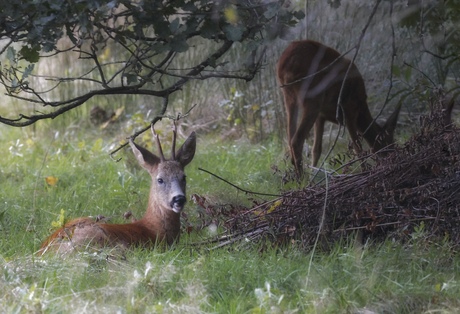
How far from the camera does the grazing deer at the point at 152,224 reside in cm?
511

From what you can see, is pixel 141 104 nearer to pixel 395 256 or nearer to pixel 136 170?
pixel 136 170

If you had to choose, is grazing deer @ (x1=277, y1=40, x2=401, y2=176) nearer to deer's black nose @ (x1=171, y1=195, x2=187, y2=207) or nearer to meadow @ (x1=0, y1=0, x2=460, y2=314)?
meadow @ (x1=0, y1=0, x2=460, y2=314)

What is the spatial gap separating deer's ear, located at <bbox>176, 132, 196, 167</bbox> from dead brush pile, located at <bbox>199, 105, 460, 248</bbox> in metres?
0.90

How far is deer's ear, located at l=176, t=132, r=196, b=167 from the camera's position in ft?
19.8

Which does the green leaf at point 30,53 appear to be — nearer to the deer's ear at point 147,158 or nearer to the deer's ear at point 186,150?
the deer's ear at point 147,158

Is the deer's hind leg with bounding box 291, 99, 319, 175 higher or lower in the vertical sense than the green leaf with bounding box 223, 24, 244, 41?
lower

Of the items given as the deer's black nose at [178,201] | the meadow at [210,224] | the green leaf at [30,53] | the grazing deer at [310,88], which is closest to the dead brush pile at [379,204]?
the meadow at [210,224]

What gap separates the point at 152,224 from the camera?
5781 mm

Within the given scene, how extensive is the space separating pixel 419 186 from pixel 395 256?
1.95ft

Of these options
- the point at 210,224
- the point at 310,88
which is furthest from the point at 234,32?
the point at 310,88

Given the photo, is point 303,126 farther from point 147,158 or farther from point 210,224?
point 210,224

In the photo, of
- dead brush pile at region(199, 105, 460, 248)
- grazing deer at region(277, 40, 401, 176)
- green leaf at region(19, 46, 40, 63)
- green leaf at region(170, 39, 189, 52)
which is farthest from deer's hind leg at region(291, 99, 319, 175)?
green leaf at region(19, 46, 40, 63)

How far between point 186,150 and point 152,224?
23.0 inches

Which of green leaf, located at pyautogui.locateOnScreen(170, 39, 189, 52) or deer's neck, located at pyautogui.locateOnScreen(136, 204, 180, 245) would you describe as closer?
green leaf, located at pyautogui.locateOnScreen(170, 39, 189, 52)
